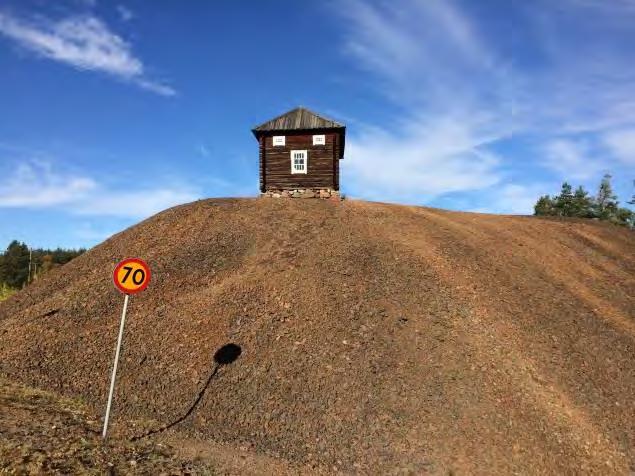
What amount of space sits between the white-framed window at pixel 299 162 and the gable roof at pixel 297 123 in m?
1.59

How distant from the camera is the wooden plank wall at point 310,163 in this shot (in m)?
28.1

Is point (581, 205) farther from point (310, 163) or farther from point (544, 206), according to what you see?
point (310, 163)

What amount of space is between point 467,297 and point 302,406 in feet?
24.3

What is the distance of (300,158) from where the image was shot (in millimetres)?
28281

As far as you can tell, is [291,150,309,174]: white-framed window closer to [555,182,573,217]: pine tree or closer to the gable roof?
the gable roof

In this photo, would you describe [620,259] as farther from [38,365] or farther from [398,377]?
[38,365]

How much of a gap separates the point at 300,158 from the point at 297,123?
232cm

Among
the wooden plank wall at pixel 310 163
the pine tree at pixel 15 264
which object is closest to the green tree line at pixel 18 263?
the pine tree at pixel 15 264

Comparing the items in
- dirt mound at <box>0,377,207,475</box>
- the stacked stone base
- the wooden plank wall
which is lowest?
dirt mound at <box>0,377,207,475</box>

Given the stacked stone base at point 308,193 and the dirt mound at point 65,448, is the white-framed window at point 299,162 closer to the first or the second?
the stacked stone base at point 308,193

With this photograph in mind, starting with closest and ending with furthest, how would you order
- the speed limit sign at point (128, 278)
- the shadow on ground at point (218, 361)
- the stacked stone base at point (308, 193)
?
the speed limit sign at point (128, 278)
the shadow on ground at point (218, 361)
the stacked stone base at point (308, 193)

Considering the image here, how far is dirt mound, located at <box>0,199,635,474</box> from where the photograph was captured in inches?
381

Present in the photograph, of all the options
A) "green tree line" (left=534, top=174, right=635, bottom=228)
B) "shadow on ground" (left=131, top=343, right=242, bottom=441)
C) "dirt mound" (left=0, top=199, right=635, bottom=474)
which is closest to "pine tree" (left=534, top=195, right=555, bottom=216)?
"green tree line" (left=534, top=174, right=635, bottom=228)

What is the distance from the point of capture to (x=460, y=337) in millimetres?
12797
